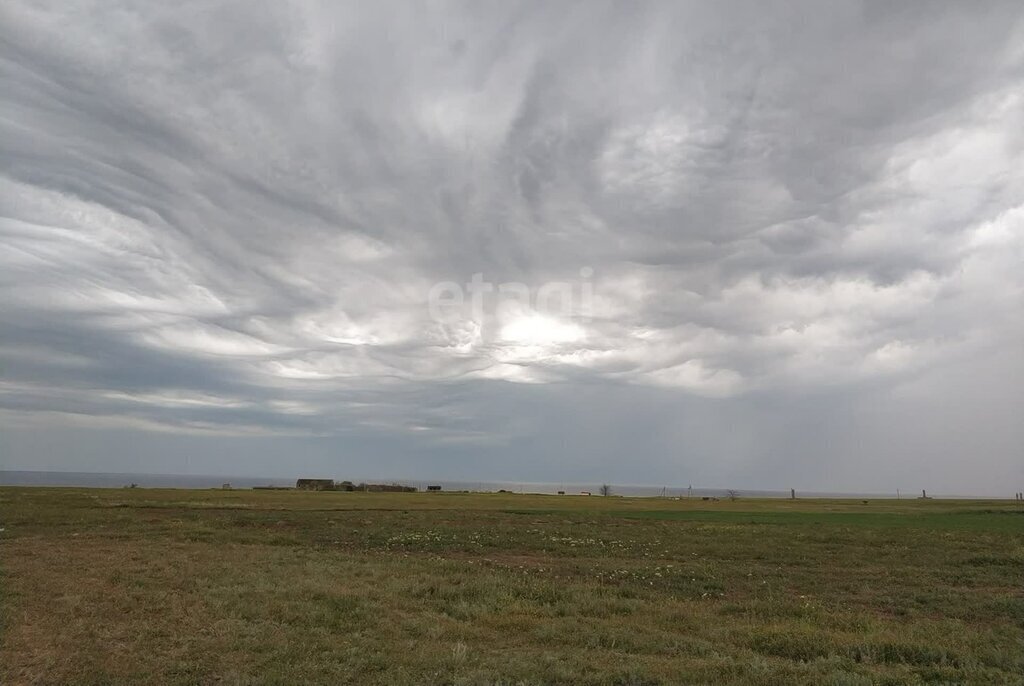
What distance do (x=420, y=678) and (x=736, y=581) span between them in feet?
51.2

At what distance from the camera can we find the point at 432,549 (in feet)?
103

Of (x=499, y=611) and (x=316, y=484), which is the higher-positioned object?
(x=316, y=484)

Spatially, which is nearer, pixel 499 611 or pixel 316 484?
pixel 499 611

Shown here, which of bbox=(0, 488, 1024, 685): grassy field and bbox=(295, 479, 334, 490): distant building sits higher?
bbox=(295, 479, 334, 490): distant building

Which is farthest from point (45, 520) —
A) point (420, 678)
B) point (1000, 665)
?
point (1000, 665)

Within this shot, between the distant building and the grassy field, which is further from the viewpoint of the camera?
the distant building

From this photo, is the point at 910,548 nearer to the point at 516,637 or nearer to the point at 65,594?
the point at 516,637

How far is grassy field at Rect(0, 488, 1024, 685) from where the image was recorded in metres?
11.7

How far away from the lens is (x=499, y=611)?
17.4m

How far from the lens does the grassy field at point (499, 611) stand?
460 inches

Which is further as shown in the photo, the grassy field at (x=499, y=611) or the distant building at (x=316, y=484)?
the distant building at (x=316, y=484)

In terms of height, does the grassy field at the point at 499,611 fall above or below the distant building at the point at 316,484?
below

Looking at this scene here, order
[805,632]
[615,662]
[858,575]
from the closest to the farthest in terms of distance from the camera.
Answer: [615,662] → [805,632] → [858,575]

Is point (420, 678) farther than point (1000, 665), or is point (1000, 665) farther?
point (1000, 665)
